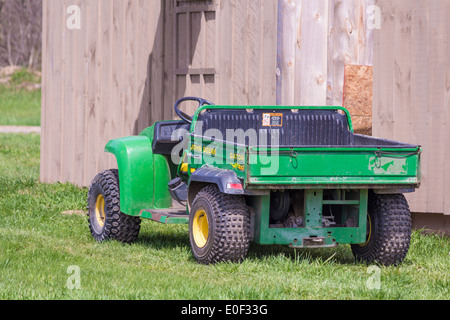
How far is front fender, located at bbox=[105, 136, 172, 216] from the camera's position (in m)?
7.55

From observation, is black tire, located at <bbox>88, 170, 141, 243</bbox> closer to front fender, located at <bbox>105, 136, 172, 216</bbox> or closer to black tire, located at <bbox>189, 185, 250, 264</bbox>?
front fender, located at <bbox>105, 136, 172, 216</bbox>

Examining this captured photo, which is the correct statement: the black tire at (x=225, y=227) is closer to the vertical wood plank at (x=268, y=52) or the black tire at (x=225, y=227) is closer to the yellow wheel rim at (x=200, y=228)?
the yellow wheel rim at (x=200, y=228)

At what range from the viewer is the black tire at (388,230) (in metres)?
6.75

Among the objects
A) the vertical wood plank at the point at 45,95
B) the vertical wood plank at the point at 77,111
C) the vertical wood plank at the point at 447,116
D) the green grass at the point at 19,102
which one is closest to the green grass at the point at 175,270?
the vertical wood plank at the point at 447,116

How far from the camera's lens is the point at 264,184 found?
20.6 feet

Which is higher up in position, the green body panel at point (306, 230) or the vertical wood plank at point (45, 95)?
the vertical wood plank at point (45, 95)

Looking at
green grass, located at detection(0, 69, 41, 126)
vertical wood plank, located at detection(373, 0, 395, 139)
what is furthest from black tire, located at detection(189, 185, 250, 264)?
green grass, located at detection(0, 69, 41, 126)

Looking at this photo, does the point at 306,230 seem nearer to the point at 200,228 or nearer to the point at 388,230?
the point at 388,230

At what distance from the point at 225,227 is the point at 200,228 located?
55 cm

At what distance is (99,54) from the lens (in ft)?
39.5

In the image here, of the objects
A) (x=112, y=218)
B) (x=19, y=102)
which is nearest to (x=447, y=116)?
(x=112, y=218)

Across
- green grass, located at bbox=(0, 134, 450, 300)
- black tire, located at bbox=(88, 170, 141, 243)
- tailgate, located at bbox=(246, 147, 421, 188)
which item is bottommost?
green grass, located at bbox=(0, 134, 450, 300)

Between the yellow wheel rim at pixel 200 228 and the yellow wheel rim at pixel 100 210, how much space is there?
1.54 metres
